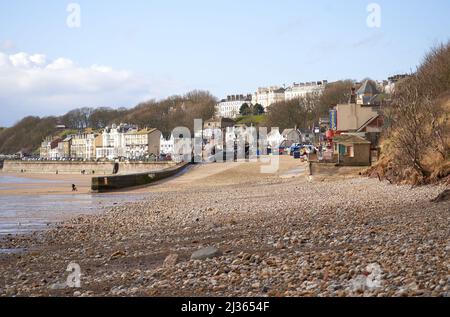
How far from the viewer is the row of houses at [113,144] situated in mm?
144875

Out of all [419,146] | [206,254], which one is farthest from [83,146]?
[206,254]

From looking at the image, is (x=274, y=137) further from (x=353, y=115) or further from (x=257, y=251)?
(x=257, y=251)

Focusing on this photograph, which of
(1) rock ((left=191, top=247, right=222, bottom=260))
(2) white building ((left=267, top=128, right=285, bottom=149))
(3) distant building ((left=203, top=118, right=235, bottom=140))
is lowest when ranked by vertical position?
(1) rock ((left=191, top=247, right=222, bottom=260))

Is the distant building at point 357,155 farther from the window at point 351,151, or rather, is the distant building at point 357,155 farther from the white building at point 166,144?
the white building at point 166,144

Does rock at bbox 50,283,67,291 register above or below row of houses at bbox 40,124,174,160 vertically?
below

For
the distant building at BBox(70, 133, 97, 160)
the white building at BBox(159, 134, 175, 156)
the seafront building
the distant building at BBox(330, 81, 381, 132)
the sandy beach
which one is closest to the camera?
the sandy beach

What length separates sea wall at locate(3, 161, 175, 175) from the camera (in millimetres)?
96750

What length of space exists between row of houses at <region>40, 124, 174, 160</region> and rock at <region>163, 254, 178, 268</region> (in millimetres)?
112130

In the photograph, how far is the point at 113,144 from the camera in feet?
538

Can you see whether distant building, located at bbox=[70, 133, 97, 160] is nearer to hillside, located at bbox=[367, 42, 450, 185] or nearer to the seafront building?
the seafront building

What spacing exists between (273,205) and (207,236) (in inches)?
260

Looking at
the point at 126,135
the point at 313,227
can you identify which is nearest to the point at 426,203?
the point at 313,227

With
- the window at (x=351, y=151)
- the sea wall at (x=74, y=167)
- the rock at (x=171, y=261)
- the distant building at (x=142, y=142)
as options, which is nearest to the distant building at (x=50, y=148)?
the distant building at (x=142, y=142)

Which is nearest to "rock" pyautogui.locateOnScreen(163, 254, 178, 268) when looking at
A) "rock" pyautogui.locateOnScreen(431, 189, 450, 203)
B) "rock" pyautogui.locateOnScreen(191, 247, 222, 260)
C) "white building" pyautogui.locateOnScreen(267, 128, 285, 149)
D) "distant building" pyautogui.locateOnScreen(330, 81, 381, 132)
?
"rock" pyautogui.locateOnScreen(191, 247, 222, 260)
